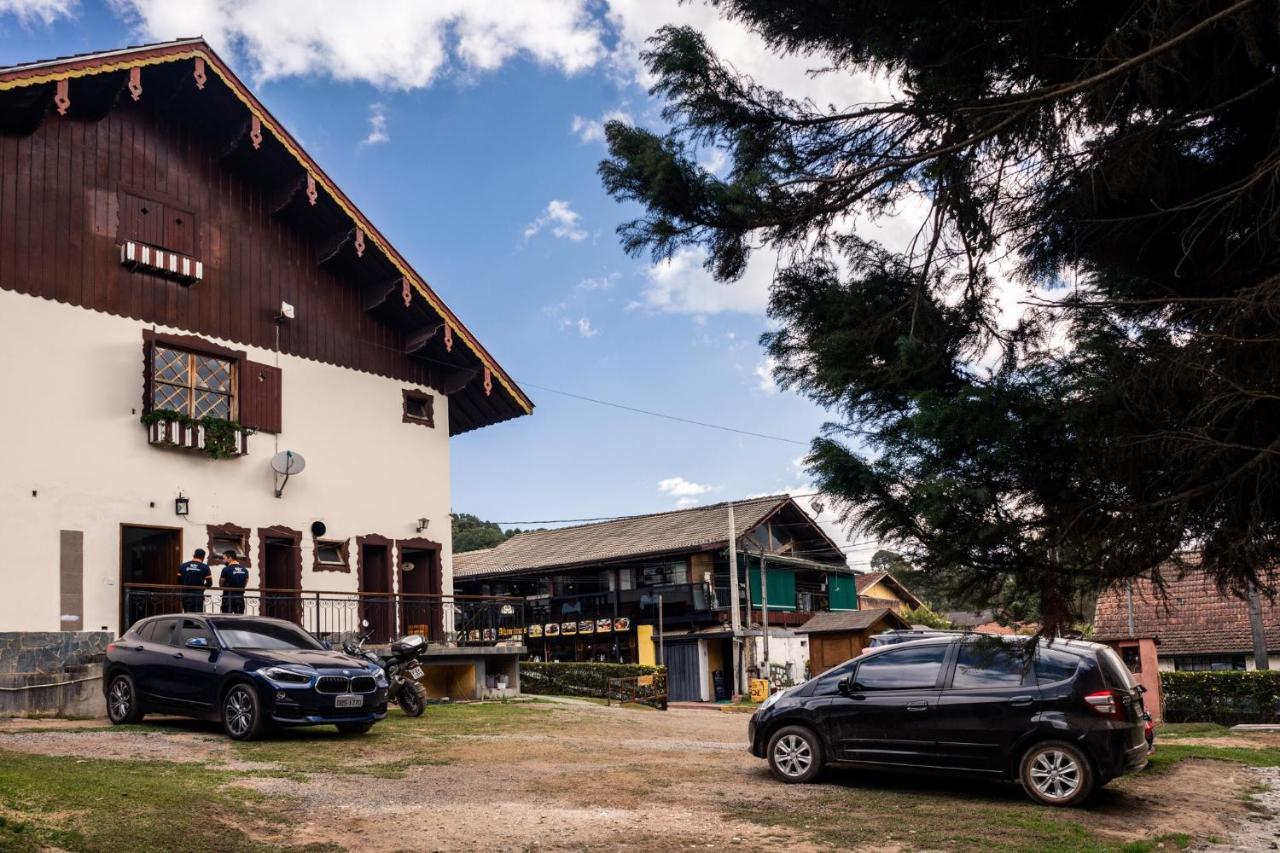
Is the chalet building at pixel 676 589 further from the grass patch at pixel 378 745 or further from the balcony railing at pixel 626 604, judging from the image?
the grass patch at pixel 378 745

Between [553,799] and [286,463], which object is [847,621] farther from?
[553,799]

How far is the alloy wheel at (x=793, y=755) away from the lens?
12.0 meters

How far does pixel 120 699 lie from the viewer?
48.2 feet

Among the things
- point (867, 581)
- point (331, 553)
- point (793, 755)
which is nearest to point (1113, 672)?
point (793, 755)

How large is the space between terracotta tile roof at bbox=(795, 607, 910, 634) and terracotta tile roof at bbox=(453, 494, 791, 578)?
502cm

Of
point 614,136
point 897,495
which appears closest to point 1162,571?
point 897,495

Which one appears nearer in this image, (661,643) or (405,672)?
(405,672)

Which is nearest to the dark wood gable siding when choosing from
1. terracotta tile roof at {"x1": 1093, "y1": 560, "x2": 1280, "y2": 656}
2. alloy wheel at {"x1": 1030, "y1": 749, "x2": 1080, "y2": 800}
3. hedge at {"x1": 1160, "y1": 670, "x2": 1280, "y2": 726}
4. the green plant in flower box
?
the green plant in flower box

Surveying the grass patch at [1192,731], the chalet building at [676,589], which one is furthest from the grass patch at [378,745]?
the chalet building at [676,589]

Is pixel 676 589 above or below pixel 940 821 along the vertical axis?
above

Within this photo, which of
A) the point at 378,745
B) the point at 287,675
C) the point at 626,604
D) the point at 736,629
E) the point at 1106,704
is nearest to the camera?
the point at 1106,704

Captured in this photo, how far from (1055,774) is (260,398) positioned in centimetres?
1521

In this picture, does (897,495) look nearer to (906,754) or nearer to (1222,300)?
(1222,300)

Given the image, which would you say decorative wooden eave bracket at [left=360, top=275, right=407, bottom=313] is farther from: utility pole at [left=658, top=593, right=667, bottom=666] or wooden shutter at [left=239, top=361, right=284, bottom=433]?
utility pole at [left=658, top=593, right=667, bottom=666]
